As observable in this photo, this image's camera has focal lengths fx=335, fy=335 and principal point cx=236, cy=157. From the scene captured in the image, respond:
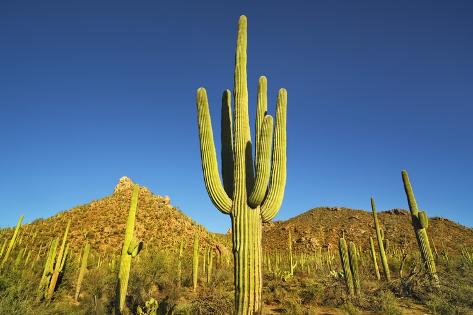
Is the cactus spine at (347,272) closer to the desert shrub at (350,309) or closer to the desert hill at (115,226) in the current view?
the desert shrub at (350,309)

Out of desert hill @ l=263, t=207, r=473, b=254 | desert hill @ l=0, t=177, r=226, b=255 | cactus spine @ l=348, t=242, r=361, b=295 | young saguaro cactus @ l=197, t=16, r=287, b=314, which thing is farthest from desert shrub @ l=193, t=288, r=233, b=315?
desert hill @ l=263, t=207, r=473, b=254

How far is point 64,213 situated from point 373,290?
26.3m

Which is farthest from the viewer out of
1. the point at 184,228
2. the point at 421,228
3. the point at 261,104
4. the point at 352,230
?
the point at 352,230

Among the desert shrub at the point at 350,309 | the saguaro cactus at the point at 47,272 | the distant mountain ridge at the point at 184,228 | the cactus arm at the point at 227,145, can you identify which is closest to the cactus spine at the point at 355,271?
the desert shrub at the point at 350,309

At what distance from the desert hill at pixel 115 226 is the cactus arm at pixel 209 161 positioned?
670 inches

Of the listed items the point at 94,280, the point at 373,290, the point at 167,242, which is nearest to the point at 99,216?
the point at 167,242

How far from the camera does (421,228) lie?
39.7 feet

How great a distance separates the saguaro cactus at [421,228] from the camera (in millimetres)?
11281

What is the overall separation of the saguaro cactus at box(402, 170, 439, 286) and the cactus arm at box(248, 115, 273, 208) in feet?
24.1

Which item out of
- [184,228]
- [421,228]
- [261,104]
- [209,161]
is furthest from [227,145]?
[184,228]

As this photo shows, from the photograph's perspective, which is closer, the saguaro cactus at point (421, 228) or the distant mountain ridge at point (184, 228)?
the saguaro cactus at point (421, 228)

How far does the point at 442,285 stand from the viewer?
411 inches

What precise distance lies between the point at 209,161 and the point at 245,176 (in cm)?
81

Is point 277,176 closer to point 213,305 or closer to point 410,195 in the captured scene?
point 213,305
